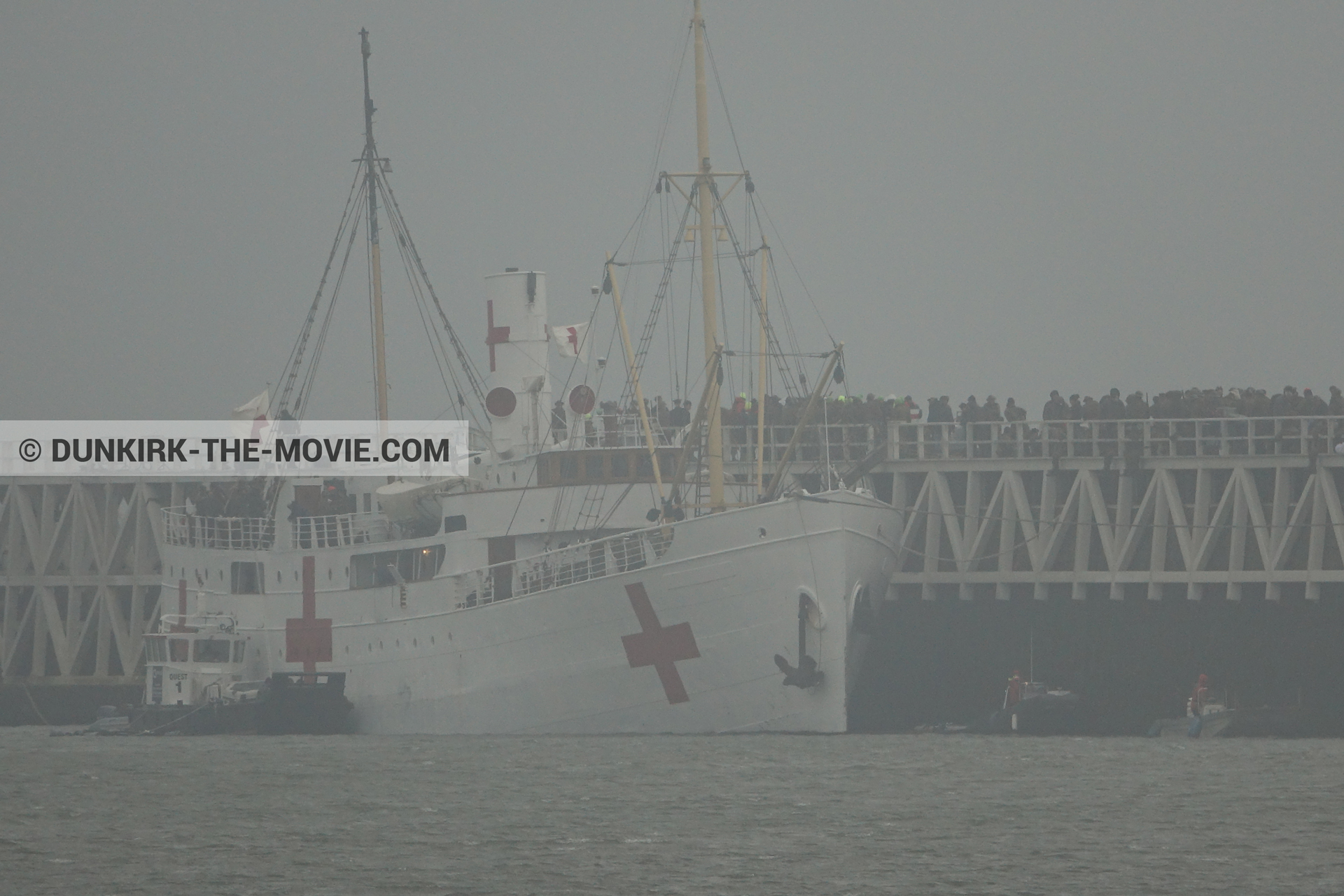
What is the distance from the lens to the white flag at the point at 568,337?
5950 cm

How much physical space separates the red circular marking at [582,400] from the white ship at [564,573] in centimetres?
4

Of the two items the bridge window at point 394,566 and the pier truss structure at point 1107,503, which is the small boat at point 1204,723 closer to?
the pier truss structure at point 1107,503

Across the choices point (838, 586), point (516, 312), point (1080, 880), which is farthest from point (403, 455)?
point (1080, 880)

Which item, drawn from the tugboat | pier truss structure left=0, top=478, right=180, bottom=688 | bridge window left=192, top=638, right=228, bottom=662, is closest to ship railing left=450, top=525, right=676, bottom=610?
the tugboat

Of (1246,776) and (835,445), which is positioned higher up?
(835,445)

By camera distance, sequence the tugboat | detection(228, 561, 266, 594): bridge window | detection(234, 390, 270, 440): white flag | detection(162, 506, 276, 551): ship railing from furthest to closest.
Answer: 1. detection(234, 390, 270, 440): white flag
2. detection(162, 506, 276, 551): ship railing
3. detection(228, 561, 266, 594): bridge window
4. the tugboat

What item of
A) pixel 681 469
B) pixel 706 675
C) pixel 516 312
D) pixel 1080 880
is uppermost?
pixel 516 312

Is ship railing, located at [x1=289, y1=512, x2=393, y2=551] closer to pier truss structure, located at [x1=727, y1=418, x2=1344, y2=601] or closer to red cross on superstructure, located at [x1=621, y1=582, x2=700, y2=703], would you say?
pier truss structure, located at [x1=727, y1=418, x2=1344, y2=601]

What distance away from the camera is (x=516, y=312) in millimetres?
58281

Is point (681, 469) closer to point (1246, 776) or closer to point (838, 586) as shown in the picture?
point (838, 586)

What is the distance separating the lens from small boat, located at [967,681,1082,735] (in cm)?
5466

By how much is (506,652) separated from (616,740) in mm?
3691

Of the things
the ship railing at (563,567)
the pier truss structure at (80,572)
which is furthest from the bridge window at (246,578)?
the pier truss structure at (80,572)

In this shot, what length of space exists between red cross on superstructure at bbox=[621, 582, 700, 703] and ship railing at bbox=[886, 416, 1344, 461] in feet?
31.2
